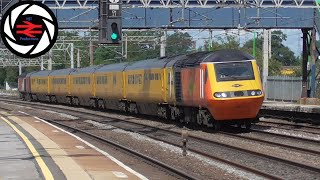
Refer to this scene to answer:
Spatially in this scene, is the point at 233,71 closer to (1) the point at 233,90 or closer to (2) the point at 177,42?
(1) the point at 233,90

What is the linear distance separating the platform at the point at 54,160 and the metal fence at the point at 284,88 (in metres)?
29.8

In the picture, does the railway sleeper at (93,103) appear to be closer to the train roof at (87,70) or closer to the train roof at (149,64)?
the train roof at (87,70)

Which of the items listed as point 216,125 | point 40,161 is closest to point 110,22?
point 216,125

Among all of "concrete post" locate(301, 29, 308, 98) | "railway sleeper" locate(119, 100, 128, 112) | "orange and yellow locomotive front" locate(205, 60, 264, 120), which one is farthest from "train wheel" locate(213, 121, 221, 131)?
"concrete post" locate(301, 29, 308, 98)

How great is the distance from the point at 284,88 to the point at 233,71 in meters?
28.2

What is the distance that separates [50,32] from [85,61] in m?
96.1

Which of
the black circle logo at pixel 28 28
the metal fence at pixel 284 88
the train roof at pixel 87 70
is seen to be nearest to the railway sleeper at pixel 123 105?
the train roof at pixel 87 70

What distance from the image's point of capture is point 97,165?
Result: 1356cm

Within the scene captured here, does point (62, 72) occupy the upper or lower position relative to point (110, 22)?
lower

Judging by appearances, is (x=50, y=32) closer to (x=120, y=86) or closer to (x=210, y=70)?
(x=210, y=70)

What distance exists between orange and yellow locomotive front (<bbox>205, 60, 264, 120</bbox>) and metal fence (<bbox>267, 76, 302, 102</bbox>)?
25.1 meters

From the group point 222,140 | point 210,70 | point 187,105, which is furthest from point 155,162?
point 187,105

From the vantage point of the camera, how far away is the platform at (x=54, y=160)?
1175cm

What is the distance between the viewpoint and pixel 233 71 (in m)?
21.9
